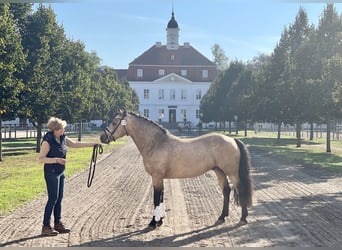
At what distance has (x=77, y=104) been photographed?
2525 cm

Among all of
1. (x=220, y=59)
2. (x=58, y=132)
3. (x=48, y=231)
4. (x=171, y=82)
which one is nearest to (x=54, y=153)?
(x=58, y=132)

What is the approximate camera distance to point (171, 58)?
6812cm

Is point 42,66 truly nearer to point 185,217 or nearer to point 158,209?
point 185,217

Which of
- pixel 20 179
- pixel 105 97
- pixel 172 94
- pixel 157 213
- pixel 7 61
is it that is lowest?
pixel 20 179

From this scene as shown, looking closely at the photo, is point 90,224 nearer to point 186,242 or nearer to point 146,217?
point 146,217

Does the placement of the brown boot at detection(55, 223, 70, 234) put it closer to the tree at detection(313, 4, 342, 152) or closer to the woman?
the woman

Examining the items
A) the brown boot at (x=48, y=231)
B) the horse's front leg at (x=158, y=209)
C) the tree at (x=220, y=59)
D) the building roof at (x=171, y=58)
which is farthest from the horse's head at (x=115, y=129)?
the tree at (x=220, y=59)

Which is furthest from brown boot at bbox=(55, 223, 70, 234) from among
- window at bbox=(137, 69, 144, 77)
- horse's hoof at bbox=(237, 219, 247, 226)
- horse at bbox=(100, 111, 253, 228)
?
window at bbox=(137, 69, 144, 77)

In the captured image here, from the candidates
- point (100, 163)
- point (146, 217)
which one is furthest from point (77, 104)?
point (146, 217)

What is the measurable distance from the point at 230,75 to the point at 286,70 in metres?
23.1

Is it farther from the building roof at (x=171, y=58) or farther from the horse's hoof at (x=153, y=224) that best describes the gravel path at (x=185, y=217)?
the building roof at (x=171, y=58)

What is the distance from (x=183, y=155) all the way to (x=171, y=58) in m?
60.8

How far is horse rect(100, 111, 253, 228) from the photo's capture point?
27.2 feet

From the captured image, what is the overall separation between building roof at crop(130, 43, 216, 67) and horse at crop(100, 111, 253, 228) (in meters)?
54.1
